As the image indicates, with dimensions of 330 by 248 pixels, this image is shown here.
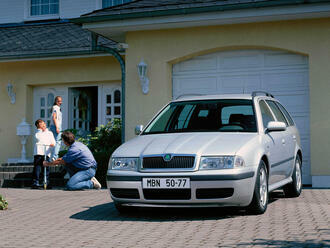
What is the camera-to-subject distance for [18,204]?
32.0 ft

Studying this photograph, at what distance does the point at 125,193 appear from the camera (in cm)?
753

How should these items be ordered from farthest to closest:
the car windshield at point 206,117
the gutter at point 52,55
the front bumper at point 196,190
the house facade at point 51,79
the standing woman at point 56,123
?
the house facade at point 51,79 → the gutter at point 52,55 → the standing woman at point 56,123 → the car windshield at point 206,117 → the front bumper at point 196,190

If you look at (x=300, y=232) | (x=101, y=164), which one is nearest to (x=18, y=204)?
(x=101, y=164)

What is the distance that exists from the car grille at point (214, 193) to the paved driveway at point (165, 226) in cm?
31

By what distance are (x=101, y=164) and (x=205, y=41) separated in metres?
3.49

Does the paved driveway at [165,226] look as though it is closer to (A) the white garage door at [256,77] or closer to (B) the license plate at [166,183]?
(B) the license plate at [166,183]

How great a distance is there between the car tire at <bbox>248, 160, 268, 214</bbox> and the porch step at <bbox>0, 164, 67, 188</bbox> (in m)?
6.55

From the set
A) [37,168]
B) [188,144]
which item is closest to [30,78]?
[37,168]

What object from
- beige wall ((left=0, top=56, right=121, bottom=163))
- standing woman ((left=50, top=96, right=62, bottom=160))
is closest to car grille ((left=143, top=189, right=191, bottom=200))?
standing woman ((left=50, top=96, right=62, bottom=160))

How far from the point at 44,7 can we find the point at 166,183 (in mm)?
14068

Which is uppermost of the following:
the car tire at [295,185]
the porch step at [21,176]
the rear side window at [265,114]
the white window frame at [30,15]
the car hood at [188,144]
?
the white window frame at [30,15]

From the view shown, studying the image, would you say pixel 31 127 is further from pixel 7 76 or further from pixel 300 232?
pixel 300 232

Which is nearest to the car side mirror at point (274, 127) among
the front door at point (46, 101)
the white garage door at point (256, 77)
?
the white garage door at point (256, 77)

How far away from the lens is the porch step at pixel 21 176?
519 inches
